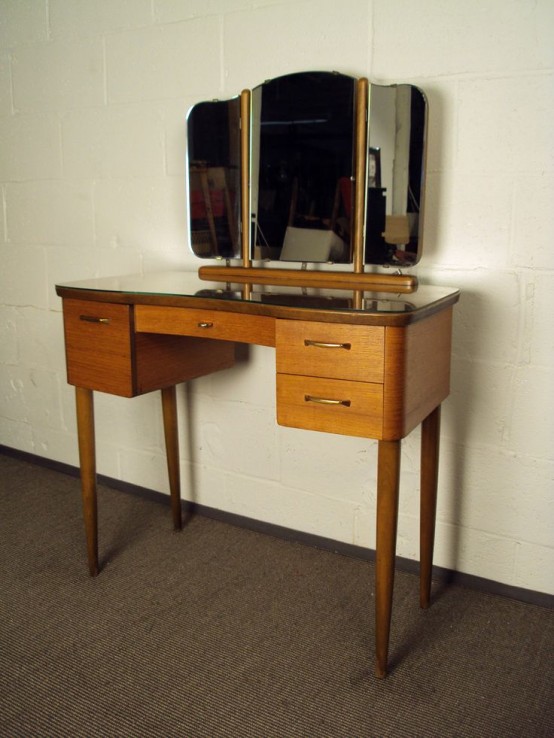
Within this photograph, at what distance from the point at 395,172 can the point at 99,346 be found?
2.92 ft

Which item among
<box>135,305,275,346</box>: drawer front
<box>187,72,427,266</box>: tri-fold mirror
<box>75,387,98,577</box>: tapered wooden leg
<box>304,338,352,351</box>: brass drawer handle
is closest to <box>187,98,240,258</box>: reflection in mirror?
<box>187,72,427,266</box>: tri-fold mirror

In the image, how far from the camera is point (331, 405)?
59.3 inches

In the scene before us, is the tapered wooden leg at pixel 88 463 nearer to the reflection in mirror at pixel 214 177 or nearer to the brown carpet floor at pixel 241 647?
the brown carpet floor at pixel 241 647

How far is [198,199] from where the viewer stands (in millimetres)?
2129

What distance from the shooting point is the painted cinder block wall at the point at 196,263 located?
1757 millimetres

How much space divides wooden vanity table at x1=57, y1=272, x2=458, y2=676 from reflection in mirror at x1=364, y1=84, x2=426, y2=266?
5.9 inches

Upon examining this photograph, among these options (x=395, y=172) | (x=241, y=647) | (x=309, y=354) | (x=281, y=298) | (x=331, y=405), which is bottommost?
(x=241, y=647)

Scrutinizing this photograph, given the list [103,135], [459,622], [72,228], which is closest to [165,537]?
[459,622]

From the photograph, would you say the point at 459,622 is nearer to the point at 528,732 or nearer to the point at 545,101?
the point at 528,732

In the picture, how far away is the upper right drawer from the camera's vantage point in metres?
1.44

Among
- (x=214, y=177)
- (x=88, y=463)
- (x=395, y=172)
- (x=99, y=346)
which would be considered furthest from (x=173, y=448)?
(x=395, y=172)

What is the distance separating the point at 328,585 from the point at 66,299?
1.07 metres

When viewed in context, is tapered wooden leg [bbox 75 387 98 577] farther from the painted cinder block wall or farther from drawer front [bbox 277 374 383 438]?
drawer front [bbox 277 374 383 438]

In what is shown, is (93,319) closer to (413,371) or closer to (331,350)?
(331,350)
